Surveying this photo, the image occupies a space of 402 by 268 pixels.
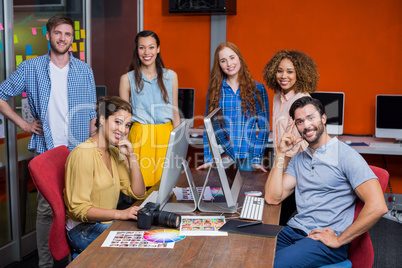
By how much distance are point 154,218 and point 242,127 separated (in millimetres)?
1245

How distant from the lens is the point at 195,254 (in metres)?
1.74

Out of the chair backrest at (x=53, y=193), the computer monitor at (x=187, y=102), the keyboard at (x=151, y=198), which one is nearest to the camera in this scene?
the chair backrest at (x=53, y=193)

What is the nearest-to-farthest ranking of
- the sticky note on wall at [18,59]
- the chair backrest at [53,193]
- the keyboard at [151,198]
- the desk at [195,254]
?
1. the desk at [195,254]
2. the chair backrest at [53,193]
3. the keyboard at [151,198]
4. the sticky note on wall at [18,59]

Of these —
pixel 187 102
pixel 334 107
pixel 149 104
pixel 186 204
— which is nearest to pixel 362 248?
pixel 186 204

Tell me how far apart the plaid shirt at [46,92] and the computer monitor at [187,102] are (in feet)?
5.50

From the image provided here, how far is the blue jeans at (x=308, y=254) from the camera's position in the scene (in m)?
2.05

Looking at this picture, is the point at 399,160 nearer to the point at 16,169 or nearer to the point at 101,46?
the point at 101,46

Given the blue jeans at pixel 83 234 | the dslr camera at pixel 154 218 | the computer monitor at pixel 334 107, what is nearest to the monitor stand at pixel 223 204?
the dslr camera at pixel 154 218

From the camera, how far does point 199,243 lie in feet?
6.07

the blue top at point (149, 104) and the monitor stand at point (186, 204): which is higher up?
the blue top at point (149, 104)

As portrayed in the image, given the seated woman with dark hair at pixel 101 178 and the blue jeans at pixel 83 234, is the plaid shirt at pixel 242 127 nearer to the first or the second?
the seated woman with dark hair at pixel 101 178

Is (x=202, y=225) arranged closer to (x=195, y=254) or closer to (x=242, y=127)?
(x=195, y=254)

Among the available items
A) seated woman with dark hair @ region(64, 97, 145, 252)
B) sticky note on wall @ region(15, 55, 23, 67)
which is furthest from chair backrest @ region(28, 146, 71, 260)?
sticky note on wall @ region(15, 55, 23, 67)

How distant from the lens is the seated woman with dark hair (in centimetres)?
217
